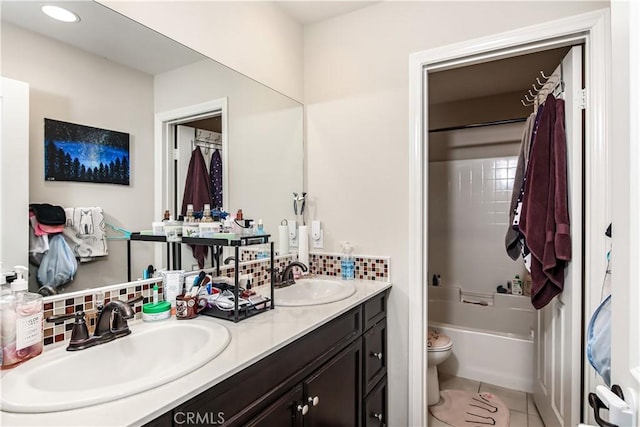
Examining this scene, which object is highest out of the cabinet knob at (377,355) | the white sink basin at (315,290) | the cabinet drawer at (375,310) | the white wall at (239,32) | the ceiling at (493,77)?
the ceiling at (493,77)

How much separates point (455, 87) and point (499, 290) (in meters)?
1.99

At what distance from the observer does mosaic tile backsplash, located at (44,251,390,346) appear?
3.34ft

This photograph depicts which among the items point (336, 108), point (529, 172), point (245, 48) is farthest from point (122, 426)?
point (529, 172)

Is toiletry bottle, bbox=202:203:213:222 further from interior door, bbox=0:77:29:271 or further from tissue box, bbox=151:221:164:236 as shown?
interior door, bbox=0:77:29:271

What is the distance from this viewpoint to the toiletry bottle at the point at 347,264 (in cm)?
202

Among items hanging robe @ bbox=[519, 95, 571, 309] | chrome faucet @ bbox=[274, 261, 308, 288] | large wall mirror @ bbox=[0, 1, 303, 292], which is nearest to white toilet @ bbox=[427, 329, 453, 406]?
hanging robe @ bbox=[519, 95, 571, 309]

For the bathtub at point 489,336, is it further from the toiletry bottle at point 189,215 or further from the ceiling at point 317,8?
the ceiling at point 317,8

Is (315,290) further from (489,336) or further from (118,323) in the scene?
(489,336)

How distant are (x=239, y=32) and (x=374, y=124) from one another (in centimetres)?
88

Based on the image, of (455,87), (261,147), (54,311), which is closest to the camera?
(54,311)

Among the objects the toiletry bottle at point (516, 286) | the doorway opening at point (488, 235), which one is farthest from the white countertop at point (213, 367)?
the toiletry bottle at point (516, 286)

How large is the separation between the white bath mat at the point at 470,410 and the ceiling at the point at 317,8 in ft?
8.57

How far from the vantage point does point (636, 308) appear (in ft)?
1.92

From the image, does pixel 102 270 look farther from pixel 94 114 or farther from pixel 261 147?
pixel 261 147
